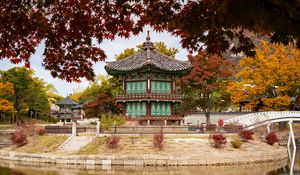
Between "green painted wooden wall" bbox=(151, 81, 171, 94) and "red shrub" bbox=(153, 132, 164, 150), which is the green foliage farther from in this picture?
"green painted wooden wall" bbox=(151, 81, 171, 94)

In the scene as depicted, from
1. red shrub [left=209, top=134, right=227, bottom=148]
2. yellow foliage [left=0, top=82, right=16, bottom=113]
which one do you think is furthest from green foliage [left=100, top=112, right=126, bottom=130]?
yellow foliage [left=0, top=82, right=16, bottom=113]

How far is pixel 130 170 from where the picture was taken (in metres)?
22.5

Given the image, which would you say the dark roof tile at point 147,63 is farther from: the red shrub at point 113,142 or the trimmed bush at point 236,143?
the trimmed bush at point 236,143

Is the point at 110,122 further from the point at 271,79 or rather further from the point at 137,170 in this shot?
the point at 271,79

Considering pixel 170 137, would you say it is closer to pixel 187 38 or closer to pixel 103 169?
pixel 103 169

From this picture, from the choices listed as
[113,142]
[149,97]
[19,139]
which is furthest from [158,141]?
[19,139]

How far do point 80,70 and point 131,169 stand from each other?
47.6 ft

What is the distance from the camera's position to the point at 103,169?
907 inches

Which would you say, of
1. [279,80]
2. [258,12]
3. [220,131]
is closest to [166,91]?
[220,131]

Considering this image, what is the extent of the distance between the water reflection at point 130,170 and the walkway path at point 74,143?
2836mm

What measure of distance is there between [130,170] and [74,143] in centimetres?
773

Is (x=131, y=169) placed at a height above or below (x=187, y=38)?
below

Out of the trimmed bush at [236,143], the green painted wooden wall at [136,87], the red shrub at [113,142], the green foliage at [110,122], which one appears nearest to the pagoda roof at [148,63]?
the green painted wooden wall at [136,87]

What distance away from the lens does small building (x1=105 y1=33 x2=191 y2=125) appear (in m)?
36.4
